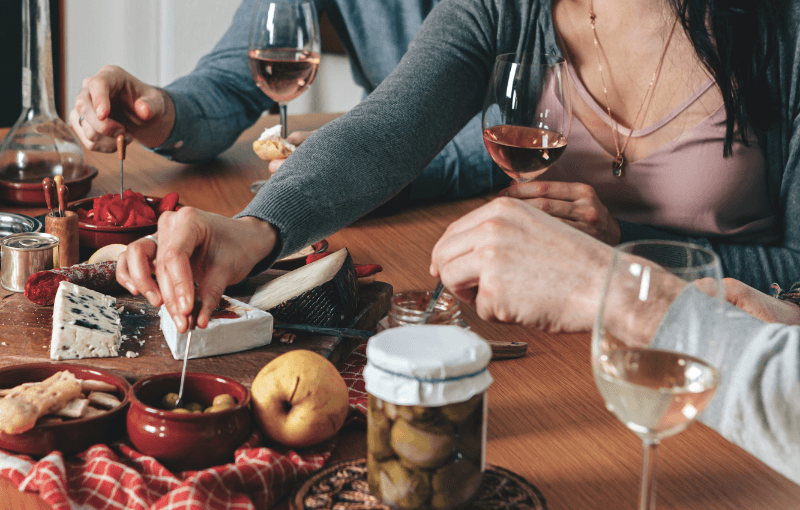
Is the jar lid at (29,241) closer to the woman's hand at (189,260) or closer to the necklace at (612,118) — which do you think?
the woman's hand at (189,260)

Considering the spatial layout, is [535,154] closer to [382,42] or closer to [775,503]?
[775,503]

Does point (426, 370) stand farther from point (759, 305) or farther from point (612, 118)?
point (612, 118)

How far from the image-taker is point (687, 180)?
123 centimetres

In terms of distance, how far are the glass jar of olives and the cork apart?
0.69m

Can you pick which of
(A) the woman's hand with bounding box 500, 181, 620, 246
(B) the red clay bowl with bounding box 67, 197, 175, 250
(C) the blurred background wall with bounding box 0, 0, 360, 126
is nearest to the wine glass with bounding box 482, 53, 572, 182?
(A) the woman's hand with bounding box 500, 181, 620, 246

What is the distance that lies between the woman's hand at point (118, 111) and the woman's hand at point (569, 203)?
2.53 ft

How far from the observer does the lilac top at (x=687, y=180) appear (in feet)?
3.95

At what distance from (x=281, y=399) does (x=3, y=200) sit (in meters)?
0.96

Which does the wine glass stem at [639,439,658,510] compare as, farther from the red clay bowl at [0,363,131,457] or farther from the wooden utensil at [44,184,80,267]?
the wooden utensil at [44,184,80,267]

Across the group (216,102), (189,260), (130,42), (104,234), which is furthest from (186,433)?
(130,42)

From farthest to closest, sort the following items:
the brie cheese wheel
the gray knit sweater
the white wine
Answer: the gray knit sweater
the brie cheese wheel
the white wine

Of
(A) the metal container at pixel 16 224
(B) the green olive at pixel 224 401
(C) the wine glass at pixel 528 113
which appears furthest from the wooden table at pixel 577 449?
(A) the metal container at pixel 16 224

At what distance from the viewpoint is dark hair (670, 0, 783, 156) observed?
1146 millimetres

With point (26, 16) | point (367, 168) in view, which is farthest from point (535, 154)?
point (26, 16)
